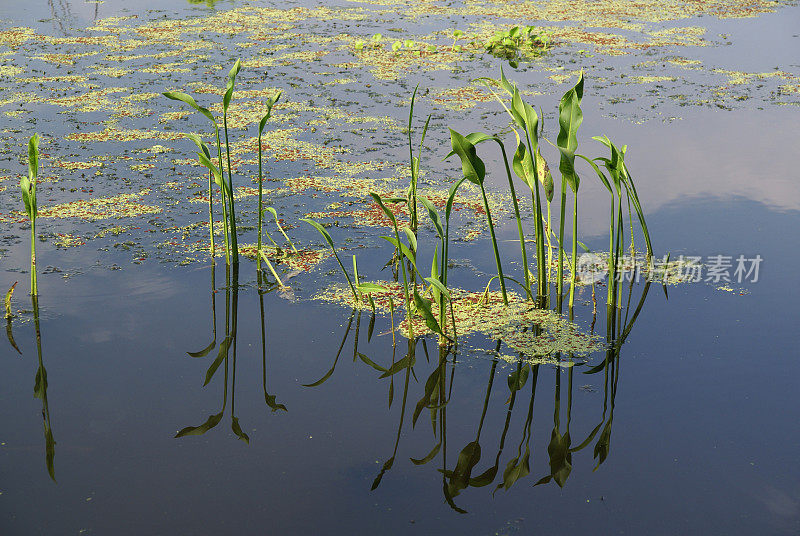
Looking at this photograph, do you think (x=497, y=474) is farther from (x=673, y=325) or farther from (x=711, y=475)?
(x=673, y=325)

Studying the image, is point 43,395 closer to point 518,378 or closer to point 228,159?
point 228,159

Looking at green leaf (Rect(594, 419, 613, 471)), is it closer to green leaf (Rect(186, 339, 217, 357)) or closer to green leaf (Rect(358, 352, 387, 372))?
green leaf (Rect(358, 352, 387, 372))

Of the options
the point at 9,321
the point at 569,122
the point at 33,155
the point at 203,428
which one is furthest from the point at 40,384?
the point at 569,122

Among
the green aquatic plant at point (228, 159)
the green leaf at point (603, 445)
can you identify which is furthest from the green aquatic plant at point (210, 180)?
the green leaf at point (603, 445)

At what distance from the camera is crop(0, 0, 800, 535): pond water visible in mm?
1903

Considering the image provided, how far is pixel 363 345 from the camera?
101 inches

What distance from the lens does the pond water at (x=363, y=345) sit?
190cm

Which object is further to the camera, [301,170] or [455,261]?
[301,170]

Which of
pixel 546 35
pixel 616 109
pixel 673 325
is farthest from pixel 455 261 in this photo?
pixel 546 35

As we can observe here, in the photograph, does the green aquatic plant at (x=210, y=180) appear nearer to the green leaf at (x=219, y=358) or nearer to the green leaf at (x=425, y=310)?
the green leaf at (x=219, y=358)

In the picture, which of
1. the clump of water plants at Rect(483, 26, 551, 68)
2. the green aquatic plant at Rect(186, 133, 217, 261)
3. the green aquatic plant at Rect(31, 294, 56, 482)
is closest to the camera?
the green aquatic plant at Rect(31, 294, 56, 482)

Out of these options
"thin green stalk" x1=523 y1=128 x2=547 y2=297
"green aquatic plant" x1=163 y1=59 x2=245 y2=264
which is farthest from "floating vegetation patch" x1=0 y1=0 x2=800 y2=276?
"thin green stalk" x1=523 y1=128 x2=547 y2=297

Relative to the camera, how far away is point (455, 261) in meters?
3.08

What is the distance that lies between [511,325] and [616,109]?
269cm
